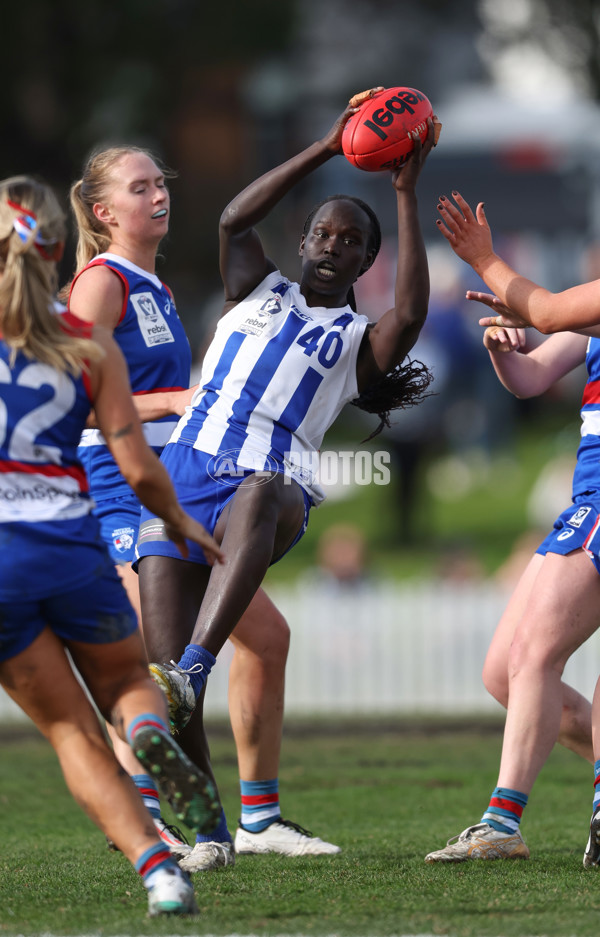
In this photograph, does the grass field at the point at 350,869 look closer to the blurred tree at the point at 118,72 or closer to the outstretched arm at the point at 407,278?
the outstretched arm at the point at 407,278

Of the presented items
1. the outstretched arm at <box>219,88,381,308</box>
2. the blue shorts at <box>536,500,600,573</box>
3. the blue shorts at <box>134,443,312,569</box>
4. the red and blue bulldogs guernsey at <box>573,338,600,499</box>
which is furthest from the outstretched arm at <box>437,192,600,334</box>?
the blue shorts at <box>134,443,312,569</box>

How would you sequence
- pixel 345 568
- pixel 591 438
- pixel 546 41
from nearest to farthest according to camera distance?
pixel 591 438 → pixel 345 568 → pixel 546 41

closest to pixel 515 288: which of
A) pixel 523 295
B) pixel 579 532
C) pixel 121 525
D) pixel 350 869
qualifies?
pixel 523 295

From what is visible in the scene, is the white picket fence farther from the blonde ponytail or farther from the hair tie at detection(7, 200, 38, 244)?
the hair tie at detection(7, 200, 38, 244)

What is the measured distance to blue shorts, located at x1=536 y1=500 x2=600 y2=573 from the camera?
15.6 feet

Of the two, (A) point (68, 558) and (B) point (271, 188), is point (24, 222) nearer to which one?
(A) point (68, 558)

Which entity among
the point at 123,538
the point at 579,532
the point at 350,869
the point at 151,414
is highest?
the point at 151,414

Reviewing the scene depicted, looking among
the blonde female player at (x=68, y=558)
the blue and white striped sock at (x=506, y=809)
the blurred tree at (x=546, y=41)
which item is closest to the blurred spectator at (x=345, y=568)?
the blue and white striped sock at (x=506, y=809)

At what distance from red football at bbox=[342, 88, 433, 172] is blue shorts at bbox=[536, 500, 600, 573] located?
4.76 ft

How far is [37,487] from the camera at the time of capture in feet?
Answer: 12.0

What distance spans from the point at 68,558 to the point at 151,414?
62.9 inches

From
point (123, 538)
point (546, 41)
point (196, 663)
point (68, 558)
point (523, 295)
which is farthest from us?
point (546, 41)

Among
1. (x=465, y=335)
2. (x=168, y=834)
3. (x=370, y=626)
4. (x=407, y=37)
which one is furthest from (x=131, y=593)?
(x=407, y=37)

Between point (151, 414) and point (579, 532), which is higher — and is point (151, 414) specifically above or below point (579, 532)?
above
